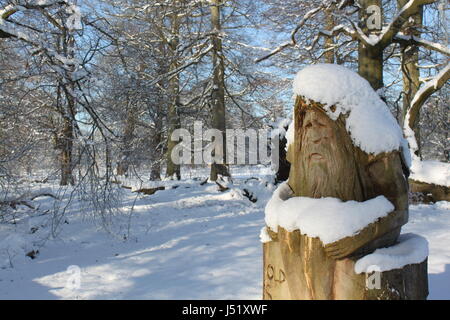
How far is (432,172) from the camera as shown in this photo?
29.4 ft

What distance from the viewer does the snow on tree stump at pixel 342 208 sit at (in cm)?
228

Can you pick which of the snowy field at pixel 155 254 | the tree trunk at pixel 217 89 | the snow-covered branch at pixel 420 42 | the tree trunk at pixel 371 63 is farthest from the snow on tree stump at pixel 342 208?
the tree trunk at pixel 217 89

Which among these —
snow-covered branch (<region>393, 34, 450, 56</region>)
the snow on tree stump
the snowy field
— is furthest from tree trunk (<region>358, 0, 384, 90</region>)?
the snow on tree stump

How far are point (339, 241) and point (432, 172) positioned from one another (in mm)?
8196

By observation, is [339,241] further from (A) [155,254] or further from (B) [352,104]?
(A) [155,254]

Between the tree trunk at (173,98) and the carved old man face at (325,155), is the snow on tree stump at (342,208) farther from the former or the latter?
the tree trunk at (173,98)

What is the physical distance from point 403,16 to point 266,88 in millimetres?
8024

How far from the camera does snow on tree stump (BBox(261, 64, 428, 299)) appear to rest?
2276 mm

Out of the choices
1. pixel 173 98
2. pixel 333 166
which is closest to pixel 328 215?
pixel 333 166

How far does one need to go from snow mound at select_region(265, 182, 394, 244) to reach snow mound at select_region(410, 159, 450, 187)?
738 cm

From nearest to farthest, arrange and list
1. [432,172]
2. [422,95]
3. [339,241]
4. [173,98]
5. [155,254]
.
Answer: [339,241] → [155,254] → [422,95] → [432,172] → [173,98]

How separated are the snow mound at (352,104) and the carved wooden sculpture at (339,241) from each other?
5 centimetres

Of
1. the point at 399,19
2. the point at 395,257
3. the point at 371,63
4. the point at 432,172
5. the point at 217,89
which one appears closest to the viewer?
the point at 395,257
